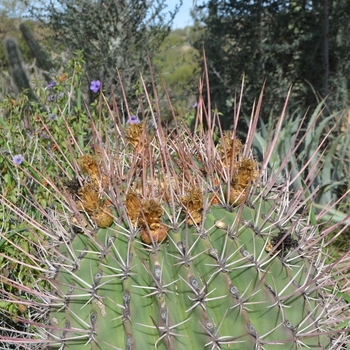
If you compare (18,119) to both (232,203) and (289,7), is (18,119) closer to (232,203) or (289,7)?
(232,203)

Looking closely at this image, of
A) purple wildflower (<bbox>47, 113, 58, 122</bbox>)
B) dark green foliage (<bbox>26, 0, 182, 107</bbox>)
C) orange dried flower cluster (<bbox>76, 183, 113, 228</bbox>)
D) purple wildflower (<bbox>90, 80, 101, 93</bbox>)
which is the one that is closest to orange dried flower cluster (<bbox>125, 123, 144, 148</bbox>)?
orange dried flower cluster (<bbox>76, 183, 113, 228</bbox>)

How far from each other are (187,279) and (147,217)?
0.58ft

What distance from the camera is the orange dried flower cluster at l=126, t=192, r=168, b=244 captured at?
1.09m

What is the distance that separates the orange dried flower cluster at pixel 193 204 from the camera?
3.67 ft

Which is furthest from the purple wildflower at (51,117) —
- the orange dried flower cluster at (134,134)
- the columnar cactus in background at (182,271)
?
the columnar cactus in background at (182,271)

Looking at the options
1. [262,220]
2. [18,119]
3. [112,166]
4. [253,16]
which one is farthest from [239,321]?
[253,16]

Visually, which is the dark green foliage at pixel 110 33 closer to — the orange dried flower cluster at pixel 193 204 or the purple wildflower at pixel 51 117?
the purple wildflower at pixel 51 117

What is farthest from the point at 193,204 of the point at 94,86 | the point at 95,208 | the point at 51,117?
the point at 94,86

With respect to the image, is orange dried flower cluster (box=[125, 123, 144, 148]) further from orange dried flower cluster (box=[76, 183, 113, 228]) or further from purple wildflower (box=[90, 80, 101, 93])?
purple wildflower (box=[90, 80, 101, 93])

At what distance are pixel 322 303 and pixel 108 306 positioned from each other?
604mm

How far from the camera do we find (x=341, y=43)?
491cm

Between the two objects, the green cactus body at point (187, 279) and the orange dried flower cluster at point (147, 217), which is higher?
the orange dried flower cluster at point (147, 217)

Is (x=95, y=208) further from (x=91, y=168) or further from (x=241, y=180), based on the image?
(x=241, y=180)

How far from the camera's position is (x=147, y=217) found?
1106 millimetres
